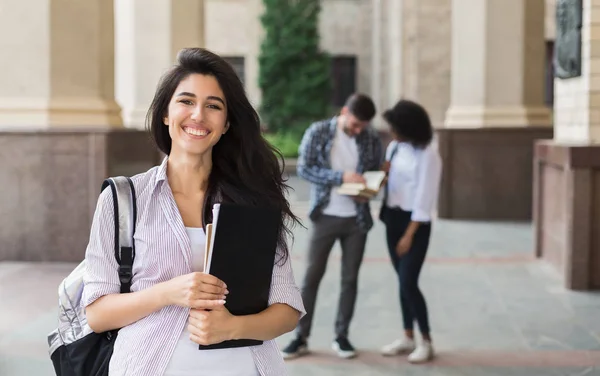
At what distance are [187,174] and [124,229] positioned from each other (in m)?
0.28

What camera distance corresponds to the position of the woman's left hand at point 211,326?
2287 millimetres

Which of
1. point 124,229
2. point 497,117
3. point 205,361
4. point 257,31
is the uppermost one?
point 257,31

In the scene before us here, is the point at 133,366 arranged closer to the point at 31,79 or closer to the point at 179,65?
the point at 179,65

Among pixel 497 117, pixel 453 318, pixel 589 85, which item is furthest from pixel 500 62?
pixel 453 318

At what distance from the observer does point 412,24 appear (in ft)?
72.9

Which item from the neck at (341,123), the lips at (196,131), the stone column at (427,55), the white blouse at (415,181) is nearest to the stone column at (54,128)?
the neck at (341,123)

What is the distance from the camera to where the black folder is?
2271 millimetres

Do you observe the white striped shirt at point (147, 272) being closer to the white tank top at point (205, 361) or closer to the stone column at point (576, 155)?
the white tank top at point (205, 361)

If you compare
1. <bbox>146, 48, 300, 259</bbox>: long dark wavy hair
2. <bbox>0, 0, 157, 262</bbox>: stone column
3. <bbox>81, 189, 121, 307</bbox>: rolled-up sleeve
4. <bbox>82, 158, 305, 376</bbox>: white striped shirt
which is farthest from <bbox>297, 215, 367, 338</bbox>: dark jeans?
<bbox>0, 0, 157, 262</bbox>: stone column

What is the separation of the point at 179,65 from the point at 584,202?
7.27 metres

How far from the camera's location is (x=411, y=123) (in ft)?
20.3

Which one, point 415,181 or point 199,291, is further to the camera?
point 415,181

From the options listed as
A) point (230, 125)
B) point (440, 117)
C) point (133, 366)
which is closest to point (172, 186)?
point (230, 125)

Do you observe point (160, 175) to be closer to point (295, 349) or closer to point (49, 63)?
point (295, 349)
